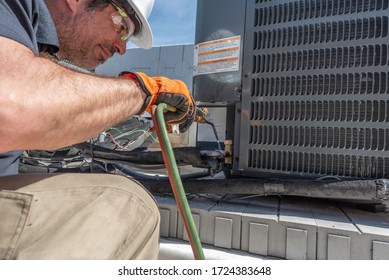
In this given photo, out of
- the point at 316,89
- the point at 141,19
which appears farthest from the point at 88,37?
the point at 316,89

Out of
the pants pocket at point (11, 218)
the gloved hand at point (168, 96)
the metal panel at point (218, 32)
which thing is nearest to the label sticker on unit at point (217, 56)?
the metal panel at point (218, 32)

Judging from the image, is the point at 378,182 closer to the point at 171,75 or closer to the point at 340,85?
the point at 340,85

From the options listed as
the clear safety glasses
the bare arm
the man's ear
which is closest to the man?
the bare arm

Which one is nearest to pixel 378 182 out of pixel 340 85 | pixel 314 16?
pixel 340 85

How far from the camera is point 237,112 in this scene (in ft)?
4.09

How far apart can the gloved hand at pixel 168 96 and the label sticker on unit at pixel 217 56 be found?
226 millimetres

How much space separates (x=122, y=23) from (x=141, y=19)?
3.9 inches

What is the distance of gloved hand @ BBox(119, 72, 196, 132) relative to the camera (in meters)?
0.97

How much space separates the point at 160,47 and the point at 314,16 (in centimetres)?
→ 417

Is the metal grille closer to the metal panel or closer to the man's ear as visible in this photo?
the metal panel

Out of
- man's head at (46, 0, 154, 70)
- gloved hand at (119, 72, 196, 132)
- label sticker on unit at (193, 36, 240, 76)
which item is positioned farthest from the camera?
label sticker on unit at (193, 36, 240, 76)

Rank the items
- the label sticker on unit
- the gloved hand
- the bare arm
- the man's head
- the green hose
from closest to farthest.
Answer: the bare arm
the green hose
the gloved hand
the man's head
the label sticker on unit

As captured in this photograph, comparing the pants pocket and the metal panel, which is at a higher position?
the metal panel

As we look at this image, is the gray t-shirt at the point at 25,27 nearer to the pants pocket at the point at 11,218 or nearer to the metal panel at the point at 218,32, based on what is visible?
the pants pocket at the point at 11,218
